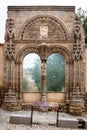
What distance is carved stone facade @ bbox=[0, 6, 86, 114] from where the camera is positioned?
19.1 meters

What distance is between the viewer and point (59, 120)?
43.3 feet

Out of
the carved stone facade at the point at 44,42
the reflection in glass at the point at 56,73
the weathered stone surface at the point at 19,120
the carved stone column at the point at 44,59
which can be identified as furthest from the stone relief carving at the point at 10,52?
the weathered stone surface at the point at 19,120

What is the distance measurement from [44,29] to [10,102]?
483cm

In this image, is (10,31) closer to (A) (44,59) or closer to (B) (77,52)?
(A) (44,59)

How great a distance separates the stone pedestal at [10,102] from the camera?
18.5 m

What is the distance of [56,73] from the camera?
19625 millimetres

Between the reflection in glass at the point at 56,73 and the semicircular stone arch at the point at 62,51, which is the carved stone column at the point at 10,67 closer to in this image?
the reflection in glass at the point at 56,73

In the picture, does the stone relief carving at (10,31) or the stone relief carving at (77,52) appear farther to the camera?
the stone relief carving at (10,31)

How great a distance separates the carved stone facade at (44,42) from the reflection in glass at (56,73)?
0.28 metres

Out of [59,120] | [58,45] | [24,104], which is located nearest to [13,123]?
[59,120]

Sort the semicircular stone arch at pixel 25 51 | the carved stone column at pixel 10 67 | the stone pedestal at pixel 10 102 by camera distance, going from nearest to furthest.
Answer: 1. the stone pedestal at pixel 10 102
2. the carved stone column at pixel 10 67
3. the semicircular stone arch at pixel 25 51

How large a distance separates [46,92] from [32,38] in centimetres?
334

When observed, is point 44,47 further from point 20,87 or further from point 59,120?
point 59,120

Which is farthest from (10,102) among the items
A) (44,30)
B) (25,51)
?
(44,30)
